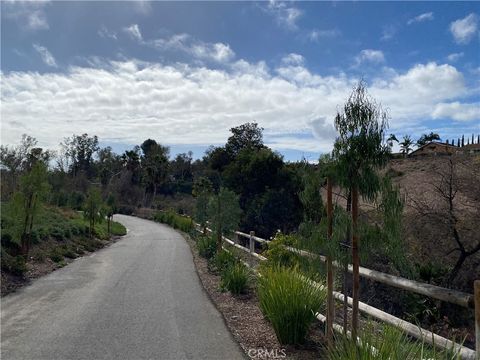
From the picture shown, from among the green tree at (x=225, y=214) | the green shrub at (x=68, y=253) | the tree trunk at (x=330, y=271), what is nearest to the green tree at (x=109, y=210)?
the green shrub at (x=68, y=253)

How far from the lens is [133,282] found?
12008mm

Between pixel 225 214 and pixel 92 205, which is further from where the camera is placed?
pixel 92 205

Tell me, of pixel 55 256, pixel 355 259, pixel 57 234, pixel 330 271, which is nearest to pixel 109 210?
pixel 57 234

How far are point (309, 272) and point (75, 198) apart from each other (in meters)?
60.2

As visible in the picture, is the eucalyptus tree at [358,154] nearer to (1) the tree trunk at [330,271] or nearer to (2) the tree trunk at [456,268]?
(1) the tree trunk at [330,271]

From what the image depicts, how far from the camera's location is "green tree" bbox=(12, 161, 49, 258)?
14719 millimetres

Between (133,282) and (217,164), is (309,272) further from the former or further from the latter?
(217,164)

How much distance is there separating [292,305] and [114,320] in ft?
11.9

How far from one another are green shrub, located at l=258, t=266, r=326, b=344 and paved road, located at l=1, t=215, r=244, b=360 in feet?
2.39

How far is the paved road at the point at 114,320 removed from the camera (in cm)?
608

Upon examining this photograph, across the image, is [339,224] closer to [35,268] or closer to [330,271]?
[330,271]

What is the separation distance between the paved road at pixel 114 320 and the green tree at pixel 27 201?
2.47 m

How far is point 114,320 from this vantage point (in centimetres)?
775

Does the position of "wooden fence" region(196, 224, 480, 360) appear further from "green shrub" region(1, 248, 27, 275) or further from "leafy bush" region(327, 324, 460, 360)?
"green shrub" region(1, 248, 27, 275)
